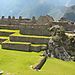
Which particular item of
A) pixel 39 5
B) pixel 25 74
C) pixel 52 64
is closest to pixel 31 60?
pixel 52 64

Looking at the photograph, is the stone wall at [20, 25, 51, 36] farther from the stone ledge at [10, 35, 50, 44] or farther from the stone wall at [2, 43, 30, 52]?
the stone wall at [2, 43, 30, 52]

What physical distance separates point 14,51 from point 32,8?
9623 cm

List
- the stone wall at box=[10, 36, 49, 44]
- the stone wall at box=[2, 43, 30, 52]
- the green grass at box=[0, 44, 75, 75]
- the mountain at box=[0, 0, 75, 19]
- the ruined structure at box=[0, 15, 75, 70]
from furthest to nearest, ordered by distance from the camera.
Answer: the mountain at box=[0, 0, 75, 19] < the stone wall at box=[10, 36, 49, 44] < the stone wall at box=[2, 43, 30, 52] < the ruined structure at box=[0, 15, 75, 70] < the green grass at box=[0, 44, 75, 75]

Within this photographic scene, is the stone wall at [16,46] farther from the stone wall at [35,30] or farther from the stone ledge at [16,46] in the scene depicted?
the stone wall at [35,30]

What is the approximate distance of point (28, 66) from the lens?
72.0 ft

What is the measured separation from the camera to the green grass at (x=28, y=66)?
20230mm

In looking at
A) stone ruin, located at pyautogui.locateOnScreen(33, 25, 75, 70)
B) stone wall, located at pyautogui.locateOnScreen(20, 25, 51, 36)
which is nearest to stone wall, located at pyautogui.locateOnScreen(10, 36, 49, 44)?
stone ruin, located at pyautogui.locateOnScreen(33, 25, 75, 70)

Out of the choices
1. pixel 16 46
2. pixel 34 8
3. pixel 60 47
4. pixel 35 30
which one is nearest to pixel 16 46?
pixel 16 46

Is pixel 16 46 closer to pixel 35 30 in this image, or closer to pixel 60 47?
pixel 60 47

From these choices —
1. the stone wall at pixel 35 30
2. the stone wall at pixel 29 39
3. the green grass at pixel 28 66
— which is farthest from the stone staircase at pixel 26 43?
the green grass at pixel 28 66

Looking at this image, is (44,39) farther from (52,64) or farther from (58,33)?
(52,64)

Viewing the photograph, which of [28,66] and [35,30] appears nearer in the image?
[28,66]

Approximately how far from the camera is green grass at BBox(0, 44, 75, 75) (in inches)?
796

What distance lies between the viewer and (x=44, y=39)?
30.5 m
